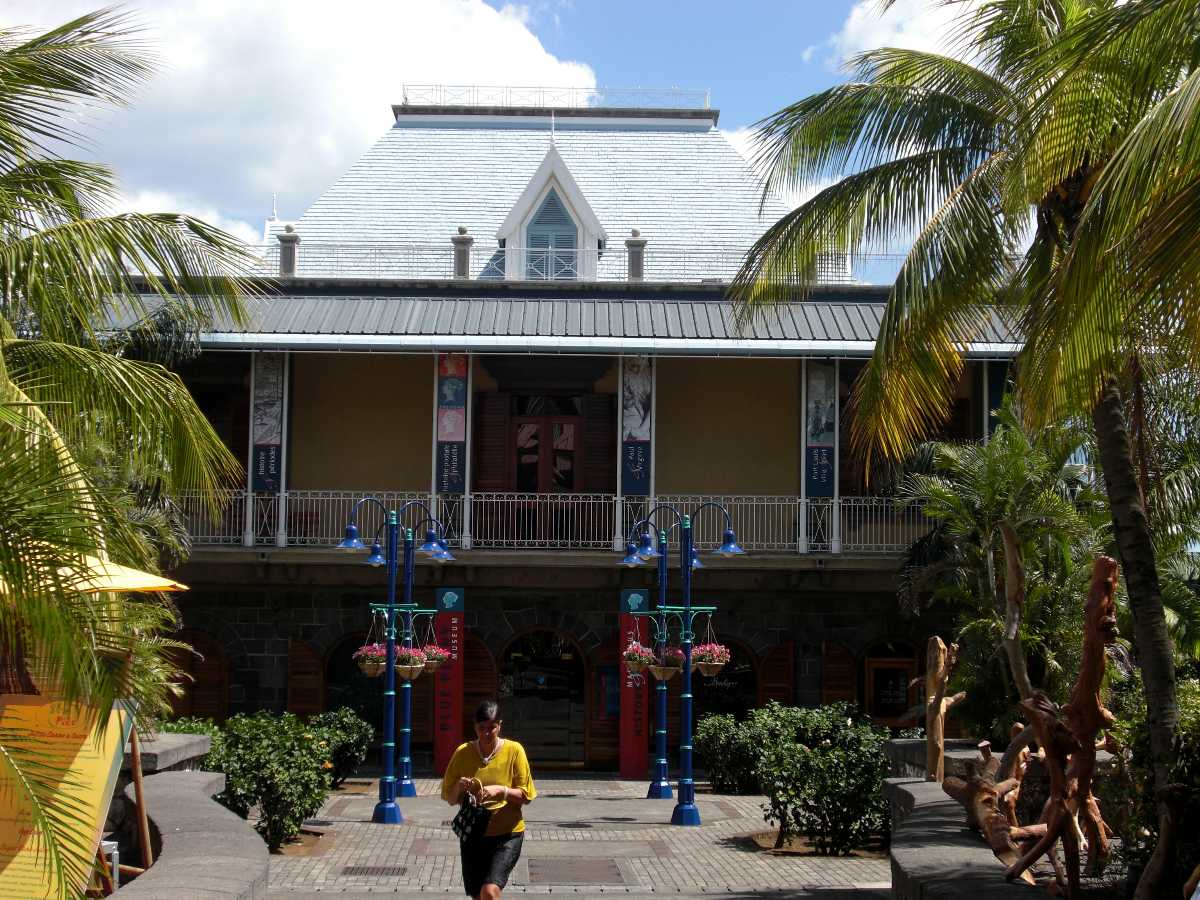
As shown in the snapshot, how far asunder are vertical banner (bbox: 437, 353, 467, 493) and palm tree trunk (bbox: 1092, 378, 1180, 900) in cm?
1394

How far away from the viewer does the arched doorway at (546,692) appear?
23.7 meters

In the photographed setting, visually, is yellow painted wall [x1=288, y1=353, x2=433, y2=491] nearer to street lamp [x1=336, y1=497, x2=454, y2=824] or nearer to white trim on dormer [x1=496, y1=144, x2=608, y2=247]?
white trim on dormer [x1=496, y1=144, x2=608, y2=247]

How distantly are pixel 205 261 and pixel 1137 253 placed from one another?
581 cm

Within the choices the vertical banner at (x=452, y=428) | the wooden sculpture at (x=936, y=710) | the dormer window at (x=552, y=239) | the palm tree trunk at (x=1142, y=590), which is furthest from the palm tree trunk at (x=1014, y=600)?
the dormer window at (x=552, y=239)

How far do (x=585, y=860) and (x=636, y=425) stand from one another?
10082 millimetres

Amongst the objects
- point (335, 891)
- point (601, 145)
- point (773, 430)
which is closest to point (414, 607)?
point (335, 891)

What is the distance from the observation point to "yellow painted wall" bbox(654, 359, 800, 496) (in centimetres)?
2420

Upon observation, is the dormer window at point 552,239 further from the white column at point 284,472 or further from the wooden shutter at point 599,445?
the white column at point 284,472

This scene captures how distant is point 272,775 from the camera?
490 inches

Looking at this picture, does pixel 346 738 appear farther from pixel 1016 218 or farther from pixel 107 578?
pixel 107 578

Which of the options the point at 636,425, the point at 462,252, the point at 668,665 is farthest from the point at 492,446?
the point at 668,665

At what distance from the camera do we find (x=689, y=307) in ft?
76.3

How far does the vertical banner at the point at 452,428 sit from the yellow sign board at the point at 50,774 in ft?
48.7

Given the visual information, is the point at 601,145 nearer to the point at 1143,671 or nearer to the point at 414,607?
the point at 414,607
